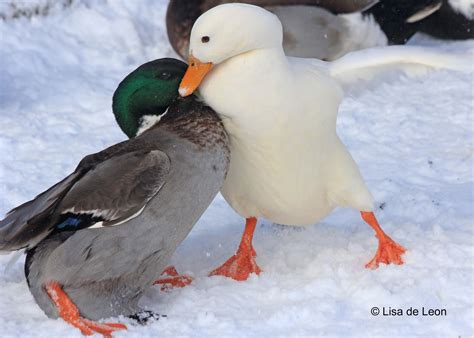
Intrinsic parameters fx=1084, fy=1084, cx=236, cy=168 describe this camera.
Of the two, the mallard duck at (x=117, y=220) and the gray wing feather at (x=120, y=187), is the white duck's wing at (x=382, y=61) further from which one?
the gray wing feather at (x=120, y=187)

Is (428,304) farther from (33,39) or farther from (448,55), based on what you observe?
(33,39)

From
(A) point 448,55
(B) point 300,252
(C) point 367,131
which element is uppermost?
(A) point 448,55

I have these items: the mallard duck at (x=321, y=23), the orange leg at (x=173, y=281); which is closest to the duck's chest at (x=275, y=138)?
the orange leg at (x=173, y=281)

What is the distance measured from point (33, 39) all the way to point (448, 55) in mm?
3506

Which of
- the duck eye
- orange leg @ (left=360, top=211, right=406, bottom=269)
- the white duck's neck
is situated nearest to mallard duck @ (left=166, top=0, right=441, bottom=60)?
orange leg @ (left=360, top=211, right=406, bottom=269)

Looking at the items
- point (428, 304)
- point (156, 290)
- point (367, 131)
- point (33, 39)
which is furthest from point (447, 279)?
point (33, 39)

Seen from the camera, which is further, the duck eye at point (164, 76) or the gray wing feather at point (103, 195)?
the duck eye at point (164, 76)

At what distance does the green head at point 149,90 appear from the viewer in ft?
13.1

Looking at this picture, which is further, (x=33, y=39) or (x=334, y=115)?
(x=33, y=39)

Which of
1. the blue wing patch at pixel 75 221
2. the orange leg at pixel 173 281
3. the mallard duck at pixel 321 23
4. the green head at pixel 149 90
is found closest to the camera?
the blue wing patch at pixel 75 221

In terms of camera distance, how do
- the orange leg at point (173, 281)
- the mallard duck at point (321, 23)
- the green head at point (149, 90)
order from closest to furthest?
the green head at point (149, 90) < the orange leg at point (173, 281) < the mallard duck at point (321, 23)

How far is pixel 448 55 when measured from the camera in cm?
438

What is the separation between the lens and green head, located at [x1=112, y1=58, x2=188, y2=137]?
3.99 m

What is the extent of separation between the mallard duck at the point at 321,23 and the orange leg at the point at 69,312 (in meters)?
3.76
